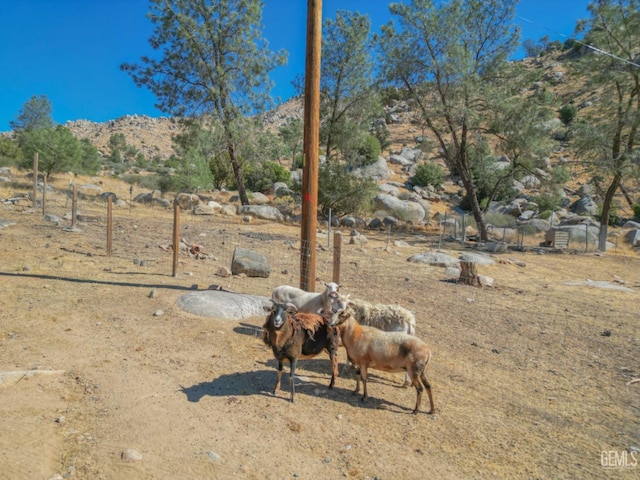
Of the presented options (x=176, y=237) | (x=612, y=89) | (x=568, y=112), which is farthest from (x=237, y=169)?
(x=568, y=112)

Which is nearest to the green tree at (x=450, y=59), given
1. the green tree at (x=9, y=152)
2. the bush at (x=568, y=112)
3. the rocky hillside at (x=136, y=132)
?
the green tree at (x=9, y=152)

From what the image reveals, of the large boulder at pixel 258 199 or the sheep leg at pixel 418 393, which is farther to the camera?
the large boulder at pixel 258 199

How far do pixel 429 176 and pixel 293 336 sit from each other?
44221mm

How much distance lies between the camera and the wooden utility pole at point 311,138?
937 centimetres

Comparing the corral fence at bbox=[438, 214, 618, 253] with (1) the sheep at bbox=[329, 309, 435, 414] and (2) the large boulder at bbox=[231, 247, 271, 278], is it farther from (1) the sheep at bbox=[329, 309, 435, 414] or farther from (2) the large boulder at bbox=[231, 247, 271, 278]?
(1) the sheep at bbox=[329, 309, 435, 414]

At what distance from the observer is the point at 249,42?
26469mm

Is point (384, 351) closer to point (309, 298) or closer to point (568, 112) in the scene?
point (309, 298)

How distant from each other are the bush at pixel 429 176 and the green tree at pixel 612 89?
22.8 meters

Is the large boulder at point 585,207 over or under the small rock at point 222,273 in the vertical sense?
over

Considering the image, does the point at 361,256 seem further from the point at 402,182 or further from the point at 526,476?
the point at 402,182

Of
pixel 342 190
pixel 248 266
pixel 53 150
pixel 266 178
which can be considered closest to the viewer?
pixel 248 266

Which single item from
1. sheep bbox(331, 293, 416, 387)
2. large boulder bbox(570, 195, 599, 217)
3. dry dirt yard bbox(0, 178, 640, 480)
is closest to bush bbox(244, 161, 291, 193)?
large boulder bbox(570, 195, 599, 217)

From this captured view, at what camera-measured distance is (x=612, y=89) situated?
25.4m

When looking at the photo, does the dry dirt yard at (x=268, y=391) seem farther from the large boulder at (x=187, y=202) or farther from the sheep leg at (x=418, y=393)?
the large boulder at (x=187, y=202)
